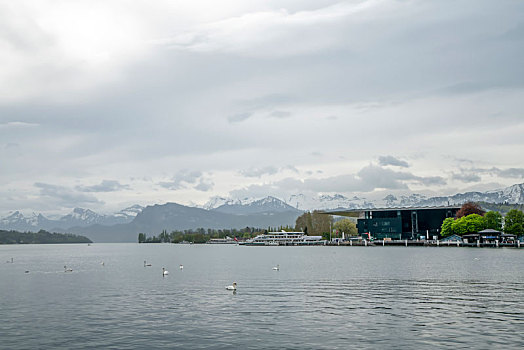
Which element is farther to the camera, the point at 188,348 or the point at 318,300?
the point at 318,300

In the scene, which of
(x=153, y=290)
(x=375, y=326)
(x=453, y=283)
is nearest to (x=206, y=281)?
(x=153, y=290)

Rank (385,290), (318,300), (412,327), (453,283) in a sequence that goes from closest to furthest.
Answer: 1. (412,327)
2. (318,300)
3. (385,290)
4. (453,283)

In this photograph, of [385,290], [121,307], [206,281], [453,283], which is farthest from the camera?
[206,281]

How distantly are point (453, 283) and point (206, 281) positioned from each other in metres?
39.8

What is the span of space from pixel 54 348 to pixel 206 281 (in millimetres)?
50105

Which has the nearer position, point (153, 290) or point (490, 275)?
point (153, 290)

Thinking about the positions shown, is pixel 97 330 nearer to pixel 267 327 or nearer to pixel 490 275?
pixel 267 327

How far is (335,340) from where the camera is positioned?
128 ft

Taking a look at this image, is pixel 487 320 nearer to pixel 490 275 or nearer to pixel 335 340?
pixel 335 340

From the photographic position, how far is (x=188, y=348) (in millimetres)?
37188

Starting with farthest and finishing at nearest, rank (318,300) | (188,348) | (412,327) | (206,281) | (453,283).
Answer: (206,281), (453,283), (318,300), (412,327), (188,348)

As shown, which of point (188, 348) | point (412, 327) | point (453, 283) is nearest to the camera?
point (188, 348)

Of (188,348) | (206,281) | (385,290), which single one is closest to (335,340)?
(188,348)

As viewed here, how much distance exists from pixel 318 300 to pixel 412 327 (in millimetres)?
17884
